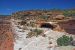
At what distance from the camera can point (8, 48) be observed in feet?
29.1

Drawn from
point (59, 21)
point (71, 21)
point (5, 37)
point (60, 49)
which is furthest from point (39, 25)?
point (5, 37)

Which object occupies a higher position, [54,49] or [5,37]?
[5,37]

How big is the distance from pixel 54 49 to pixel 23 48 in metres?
2.36

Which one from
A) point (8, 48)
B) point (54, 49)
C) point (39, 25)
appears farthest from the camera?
point (39, 25)

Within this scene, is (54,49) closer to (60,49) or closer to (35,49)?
(60,49)

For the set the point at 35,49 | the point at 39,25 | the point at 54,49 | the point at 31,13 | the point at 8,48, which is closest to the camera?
the point at 8,48

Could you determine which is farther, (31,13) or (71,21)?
(31,13)

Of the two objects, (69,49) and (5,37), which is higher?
(5,37)

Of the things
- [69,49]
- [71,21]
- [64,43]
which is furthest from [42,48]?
[71,21]

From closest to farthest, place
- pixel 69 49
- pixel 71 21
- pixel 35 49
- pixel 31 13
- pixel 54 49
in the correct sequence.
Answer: pixel 69 49 → pixel 54 49 → pixel 35 49 → pixel 71 21 → pixel 31 13

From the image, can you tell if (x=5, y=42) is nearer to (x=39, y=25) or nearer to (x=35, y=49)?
(x=35, y=49)

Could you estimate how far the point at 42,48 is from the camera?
511 inches

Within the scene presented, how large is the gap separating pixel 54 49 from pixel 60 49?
0.45 m

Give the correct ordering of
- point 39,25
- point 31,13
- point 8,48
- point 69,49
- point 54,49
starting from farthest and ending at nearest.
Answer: point 31,13 → point 39,25 → point 54,49 → point 69,49 → point 8,48
